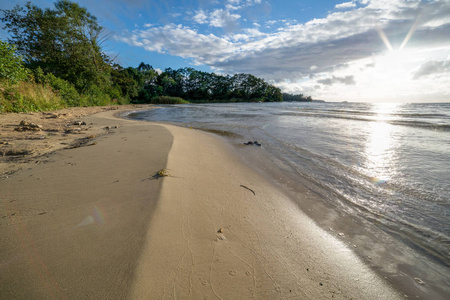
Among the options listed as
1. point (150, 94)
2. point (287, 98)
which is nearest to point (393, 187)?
point (150, 94)

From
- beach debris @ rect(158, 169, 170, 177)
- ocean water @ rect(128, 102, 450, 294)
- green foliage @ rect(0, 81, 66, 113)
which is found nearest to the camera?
ocean water @ rect(128, 102, 450, 294)

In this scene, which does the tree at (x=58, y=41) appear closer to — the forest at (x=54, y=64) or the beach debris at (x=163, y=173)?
the forest at (x=54, y=64)

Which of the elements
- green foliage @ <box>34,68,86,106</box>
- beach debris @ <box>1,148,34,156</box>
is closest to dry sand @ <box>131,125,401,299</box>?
beach debris @ <box>1,148,34,156</box>

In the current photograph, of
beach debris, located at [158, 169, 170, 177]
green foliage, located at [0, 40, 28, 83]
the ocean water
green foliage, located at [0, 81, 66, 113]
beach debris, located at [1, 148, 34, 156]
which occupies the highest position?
green foliage, located at [0, 40, 28, 83]

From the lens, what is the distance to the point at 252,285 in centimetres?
117

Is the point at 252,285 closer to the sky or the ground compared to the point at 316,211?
closer to the sky

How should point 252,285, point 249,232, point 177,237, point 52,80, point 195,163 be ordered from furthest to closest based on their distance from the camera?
1. point 52,80
2. point 195,163
3. point 249,232
4. point 177,237
5. point 252,285

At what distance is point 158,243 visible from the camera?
4.39 feet

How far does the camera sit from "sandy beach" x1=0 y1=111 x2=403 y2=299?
105 centimetres

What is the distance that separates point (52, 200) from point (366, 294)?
2.86m

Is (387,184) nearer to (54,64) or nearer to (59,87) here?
(59,87)

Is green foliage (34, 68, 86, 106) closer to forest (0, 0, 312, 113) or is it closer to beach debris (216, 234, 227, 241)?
forest (0, 0, 312, 113)

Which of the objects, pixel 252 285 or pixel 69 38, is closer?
pixel 252 285

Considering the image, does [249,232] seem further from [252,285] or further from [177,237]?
[177,237]
